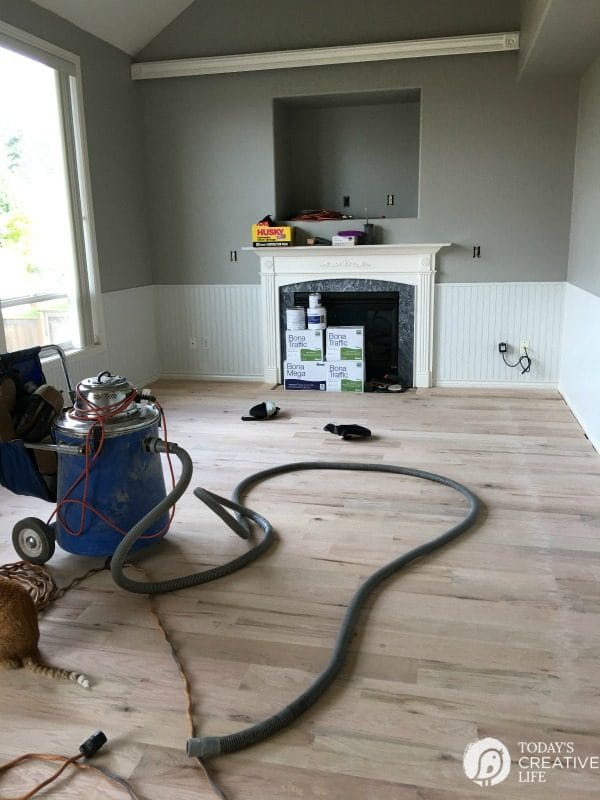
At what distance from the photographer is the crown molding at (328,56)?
4.89 metres

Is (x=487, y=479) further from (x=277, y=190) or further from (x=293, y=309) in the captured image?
(x=277, y=190)

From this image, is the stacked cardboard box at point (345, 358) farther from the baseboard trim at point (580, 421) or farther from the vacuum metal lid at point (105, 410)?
the vacuum metal lid at point (105, 410)

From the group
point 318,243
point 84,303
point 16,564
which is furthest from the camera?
point 318,243

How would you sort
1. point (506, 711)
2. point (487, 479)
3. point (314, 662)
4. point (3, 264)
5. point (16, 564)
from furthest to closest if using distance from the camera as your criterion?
point (3, 264) → point (487, 479) → point (16, 564) → point (314, 662) → point (506, 711)

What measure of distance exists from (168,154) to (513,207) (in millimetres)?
2860

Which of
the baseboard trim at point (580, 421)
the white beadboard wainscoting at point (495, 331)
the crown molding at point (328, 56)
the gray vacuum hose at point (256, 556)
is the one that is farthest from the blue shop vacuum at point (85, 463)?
the crown molding at point (328, 56)

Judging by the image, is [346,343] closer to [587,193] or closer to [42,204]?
[587,193]

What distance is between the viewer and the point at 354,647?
213 centimetres

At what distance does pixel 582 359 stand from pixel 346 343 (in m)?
1.80

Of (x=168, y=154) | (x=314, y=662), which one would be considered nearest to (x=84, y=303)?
(x=168, y=154)

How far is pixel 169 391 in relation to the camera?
564 centimetres

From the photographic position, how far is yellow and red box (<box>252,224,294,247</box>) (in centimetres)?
544

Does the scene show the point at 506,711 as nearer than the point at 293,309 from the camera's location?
Yes

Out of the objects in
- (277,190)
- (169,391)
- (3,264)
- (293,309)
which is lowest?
(169,391)
